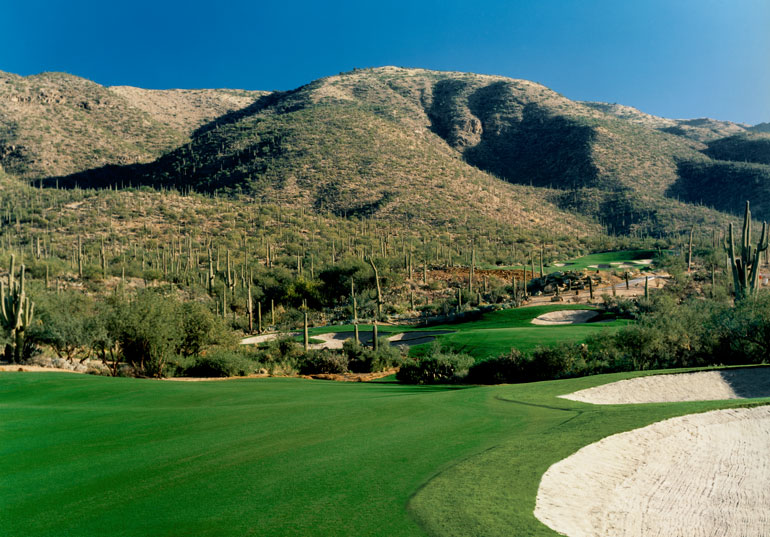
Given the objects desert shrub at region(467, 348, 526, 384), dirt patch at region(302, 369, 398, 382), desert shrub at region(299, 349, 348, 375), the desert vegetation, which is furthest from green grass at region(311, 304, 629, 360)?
desert shrub at region(299, 349, 348, 375)

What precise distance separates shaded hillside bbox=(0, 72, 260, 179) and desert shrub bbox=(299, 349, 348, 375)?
8126 cm

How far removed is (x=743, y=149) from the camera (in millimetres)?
118750

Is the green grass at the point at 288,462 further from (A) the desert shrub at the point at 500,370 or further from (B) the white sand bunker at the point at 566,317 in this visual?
(B) the white sand bunker at the point at 566,317

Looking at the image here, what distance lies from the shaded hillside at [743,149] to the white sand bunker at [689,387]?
119092mm

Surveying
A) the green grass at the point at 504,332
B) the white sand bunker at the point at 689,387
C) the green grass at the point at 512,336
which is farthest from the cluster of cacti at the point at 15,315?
the white sand bunker at the point at 689,387

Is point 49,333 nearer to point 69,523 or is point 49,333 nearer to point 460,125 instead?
point 69,523

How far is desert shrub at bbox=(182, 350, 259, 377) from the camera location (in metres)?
24.4

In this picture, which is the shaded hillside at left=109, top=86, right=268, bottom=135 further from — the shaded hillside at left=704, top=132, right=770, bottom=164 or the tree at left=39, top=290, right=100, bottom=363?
the shaded hillside at left=704, top=132, right=770, bottom=164

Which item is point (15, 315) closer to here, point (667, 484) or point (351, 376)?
point (351, 376)

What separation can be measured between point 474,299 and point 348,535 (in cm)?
4426

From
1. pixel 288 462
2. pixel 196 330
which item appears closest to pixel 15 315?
A: pixel 196 330

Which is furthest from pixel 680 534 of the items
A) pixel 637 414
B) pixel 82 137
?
pixel 82 137

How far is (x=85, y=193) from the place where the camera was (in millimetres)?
70312

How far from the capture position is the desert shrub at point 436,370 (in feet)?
75.2
